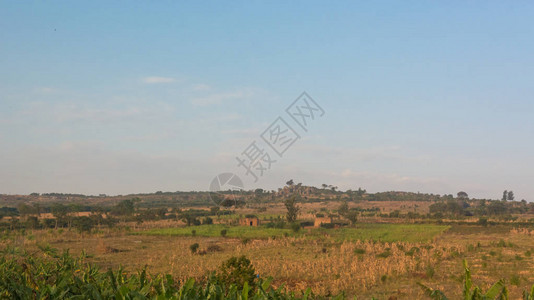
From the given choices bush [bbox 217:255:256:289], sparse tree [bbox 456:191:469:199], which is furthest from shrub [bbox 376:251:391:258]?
sparse tree [bbox 456:191:469:199]

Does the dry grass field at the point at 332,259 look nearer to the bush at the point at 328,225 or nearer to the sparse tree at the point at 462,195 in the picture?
the bush at the point at 328,225

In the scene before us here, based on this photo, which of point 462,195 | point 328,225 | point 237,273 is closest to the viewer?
point 237,273

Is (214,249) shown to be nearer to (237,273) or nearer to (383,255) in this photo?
(383,255)

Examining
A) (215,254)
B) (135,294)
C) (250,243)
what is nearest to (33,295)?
(135,294)

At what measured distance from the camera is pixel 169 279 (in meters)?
3.94

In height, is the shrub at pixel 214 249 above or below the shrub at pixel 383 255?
below

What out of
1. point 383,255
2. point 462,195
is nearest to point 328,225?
point 383,255

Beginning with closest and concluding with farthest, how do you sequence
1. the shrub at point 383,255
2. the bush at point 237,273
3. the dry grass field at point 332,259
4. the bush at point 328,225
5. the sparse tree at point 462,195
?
the bush at point 237,273 → the dry grass field at point 332,259 → the shrub at point 383,255 → the bush at point 328,225 → the sparse tree at point 462,195

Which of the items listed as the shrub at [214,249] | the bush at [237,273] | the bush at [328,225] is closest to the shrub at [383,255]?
the shrub at [214,249]

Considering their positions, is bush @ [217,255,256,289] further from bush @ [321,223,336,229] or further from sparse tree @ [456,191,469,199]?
sparse tree @ [456,191,469,199]

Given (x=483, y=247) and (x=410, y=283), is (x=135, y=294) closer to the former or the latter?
(x=410, y=283)

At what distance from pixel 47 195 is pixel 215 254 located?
180m

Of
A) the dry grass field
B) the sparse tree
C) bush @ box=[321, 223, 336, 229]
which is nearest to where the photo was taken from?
the dry grass field

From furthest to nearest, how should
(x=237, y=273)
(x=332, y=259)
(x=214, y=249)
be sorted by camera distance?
(x=214, y=249), (x=332, y=259), (x=237, y=273)
